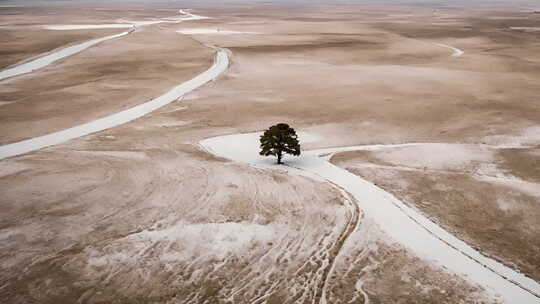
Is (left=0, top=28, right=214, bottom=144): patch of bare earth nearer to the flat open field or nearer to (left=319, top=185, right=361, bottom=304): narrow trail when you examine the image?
the flat open field

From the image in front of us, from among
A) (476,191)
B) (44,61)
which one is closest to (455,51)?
(476,191)

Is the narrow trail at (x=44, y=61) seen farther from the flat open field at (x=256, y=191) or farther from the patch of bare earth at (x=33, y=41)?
the flat open field at (x=256, y=191)

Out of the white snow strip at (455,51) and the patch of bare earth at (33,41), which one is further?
the white snow strip at (455,51)

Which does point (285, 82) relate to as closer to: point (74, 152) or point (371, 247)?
point (74, 152)

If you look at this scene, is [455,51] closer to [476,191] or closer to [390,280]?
[476,191]

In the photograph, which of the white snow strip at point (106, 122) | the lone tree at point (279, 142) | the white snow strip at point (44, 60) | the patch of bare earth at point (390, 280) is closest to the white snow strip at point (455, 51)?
the white snow strip at point (106, 122)
